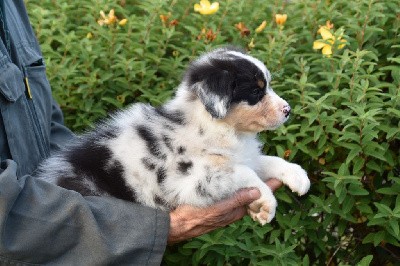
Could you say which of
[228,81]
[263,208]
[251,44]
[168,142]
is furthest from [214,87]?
[251,44]

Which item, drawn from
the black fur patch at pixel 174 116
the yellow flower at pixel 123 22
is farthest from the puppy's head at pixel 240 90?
the yellow flower at pixel 123 22

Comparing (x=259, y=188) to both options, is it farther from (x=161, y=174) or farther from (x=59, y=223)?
(x=59, y=223)

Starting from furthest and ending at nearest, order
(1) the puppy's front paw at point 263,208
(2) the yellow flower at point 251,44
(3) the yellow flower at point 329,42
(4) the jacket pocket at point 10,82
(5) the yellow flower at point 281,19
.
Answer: (5) the yellow flower at point 281,19, (2) the yellow flower at point 251,44, (3) the yellow flower at point 329,42, (4) the jacket pocket at point 10,82, (1) the puppy's front paw at point 263,208

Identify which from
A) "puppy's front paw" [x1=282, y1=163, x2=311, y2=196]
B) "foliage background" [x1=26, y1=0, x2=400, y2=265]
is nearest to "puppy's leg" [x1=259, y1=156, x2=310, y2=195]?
"puppy's front paw" [x1=282, y1=163, x2=311, y2=196]

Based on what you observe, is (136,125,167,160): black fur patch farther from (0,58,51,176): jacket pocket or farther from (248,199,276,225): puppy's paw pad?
(0,58,51,176): jacket pocket

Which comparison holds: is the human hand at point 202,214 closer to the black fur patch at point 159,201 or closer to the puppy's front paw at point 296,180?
the black fur patch at point 159,201

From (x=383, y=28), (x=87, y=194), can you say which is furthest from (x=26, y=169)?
(x=383, y=28)
